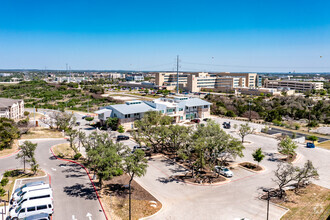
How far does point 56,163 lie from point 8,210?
40.5 feet

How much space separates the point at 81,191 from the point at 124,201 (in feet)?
16.9

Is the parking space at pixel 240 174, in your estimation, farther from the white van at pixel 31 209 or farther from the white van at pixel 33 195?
the white van at pixel 33 195

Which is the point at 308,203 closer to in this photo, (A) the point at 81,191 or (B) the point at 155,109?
(A) the point at 81,191

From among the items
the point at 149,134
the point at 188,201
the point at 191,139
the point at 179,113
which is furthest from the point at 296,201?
the point at 179,113

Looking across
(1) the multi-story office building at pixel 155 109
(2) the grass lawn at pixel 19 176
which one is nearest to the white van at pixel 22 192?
(2) the grass lawn at pixel 19 176

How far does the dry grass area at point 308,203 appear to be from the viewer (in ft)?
76.3

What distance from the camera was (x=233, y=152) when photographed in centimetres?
3028

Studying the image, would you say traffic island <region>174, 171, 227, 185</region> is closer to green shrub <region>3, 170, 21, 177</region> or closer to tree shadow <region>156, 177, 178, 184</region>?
tree shadow <region>156, 177, 178, 184</region>

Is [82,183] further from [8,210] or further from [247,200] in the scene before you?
[247,200]

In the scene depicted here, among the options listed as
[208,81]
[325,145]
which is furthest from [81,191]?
[208,81]

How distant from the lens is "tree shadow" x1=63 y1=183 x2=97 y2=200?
2556 centimetres

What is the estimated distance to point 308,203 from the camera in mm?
25609

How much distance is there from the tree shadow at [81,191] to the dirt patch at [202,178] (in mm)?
10380

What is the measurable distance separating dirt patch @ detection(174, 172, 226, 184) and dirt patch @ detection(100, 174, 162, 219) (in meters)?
5.69
